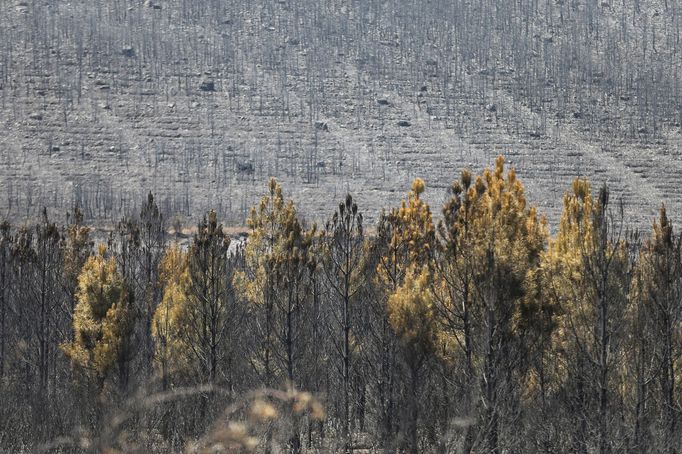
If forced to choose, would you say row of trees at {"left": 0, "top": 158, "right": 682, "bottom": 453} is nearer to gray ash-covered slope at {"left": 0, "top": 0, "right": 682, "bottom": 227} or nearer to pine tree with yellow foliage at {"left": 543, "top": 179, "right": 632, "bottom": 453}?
pine tree with yellow foliage at {"left": 543, "top": 179, "right": 632, "bottom": 453}

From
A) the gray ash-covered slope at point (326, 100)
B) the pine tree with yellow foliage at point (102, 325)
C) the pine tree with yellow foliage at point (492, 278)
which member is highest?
the gray ash-covered slope at point (326, 100)

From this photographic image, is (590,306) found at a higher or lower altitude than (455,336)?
higher

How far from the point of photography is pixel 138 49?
14812 centimetres

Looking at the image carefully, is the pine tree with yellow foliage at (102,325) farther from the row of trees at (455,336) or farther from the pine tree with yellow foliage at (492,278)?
the pine tree with yellow foliage at (492,278)

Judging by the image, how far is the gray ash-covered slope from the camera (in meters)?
117

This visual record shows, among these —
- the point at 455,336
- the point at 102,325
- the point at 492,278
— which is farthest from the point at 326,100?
the point at 492,278

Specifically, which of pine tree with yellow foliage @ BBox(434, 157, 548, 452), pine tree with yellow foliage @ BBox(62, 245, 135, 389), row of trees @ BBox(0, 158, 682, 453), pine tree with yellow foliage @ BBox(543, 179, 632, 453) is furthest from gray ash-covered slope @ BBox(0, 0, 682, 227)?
pine tree with yellow foliage @ BBox(543, 179, 632, 453)

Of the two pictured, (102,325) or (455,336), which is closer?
(455,336)

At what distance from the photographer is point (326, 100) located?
454 feet

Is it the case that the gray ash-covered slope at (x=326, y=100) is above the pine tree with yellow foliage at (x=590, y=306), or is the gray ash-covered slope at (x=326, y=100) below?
above

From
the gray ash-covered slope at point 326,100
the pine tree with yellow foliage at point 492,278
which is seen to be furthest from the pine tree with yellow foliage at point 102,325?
the gray ash-covered slope at point 326,100

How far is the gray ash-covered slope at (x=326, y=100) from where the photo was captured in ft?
383

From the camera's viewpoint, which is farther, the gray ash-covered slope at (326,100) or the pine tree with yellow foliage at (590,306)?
the gray ash-covered slope at (326,100)

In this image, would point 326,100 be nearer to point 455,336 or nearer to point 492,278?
point 455,336
